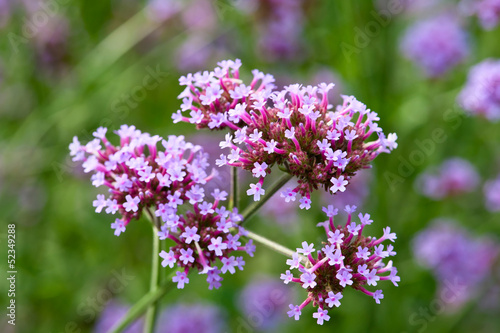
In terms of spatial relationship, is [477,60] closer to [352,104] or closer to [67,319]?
[352,104]

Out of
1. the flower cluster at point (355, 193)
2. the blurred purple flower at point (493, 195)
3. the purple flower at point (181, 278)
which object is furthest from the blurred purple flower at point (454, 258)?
the purple flower at point (181, 278)

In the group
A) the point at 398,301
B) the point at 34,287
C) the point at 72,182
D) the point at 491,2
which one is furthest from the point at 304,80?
the point at 34,287

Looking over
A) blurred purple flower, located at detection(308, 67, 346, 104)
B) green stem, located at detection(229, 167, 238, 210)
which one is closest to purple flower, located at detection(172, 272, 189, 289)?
green stem, located at detection(229, 167, 238, 210)

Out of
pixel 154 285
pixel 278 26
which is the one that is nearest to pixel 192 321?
pixel 154 285

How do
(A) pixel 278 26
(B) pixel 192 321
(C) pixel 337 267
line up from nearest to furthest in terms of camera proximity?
(C) pixel 337 267, (B) pixel 192 321, (A) pixel 278 26

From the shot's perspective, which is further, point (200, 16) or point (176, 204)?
point (200, 16)

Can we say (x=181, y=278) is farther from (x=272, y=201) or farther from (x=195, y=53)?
(x=195, y=53)

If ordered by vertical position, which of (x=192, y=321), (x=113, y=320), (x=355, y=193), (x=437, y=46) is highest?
(x=437, y=46)
